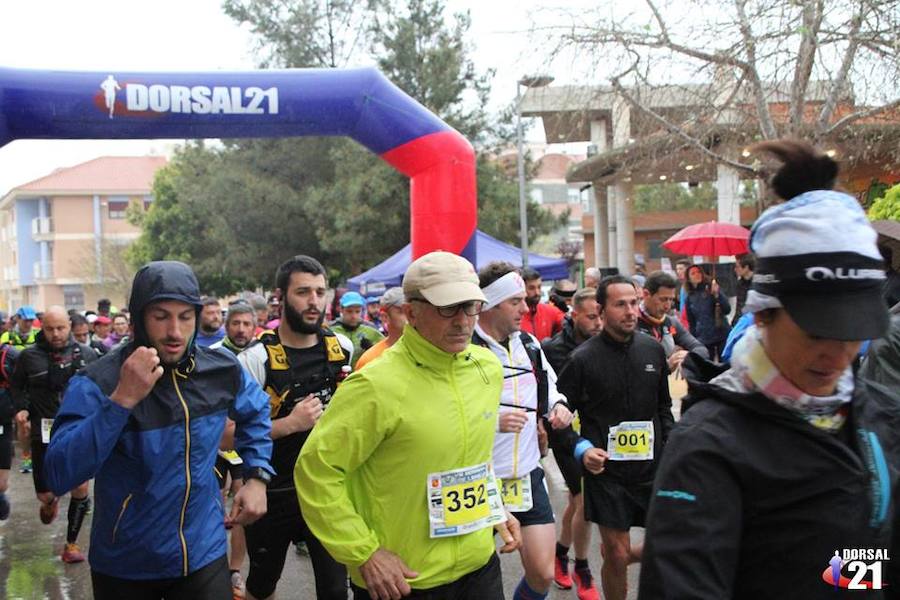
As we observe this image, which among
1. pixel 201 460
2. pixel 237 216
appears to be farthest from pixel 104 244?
pixel 201 460

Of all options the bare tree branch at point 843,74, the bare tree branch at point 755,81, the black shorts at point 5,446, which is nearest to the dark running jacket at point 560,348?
the black shorts at point 5,446

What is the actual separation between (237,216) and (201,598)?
87.5 feet

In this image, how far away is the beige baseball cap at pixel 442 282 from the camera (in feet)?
10.1

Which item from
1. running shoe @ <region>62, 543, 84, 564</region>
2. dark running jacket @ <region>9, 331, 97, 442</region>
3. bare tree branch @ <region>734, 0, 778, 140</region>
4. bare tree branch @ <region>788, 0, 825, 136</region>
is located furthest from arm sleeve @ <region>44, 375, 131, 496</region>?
bare tree branch @ <region>734, 0, 778, 140</region>

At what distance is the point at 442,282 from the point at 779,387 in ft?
5.54

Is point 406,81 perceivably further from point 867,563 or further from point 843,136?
point 867,563

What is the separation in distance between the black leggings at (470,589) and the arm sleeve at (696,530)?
63.1 inches

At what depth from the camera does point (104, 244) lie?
177 ft

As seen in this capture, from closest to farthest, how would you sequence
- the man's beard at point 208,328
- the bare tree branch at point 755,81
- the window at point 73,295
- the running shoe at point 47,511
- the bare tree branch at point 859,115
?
Answer: the running shoe at point 47,511
the man's beard at point 208,328
the bare tree branch at point 859,115
the bare tree branch at point 755,81
the window at point 73,295

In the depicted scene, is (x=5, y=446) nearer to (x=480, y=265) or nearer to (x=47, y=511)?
(x=47, y=511)

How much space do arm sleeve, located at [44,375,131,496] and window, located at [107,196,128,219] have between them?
216ft

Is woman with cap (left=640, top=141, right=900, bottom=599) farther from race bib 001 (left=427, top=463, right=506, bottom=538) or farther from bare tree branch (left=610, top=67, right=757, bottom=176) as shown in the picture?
bare tree branch (left=610, top=67, right=757, bottom=176)

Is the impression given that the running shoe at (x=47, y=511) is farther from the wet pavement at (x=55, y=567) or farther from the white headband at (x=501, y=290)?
the white headband at (x=501, y=290)

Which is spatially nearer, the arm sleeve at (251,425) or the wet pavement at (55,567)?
the arm sleeve at (251,425)
